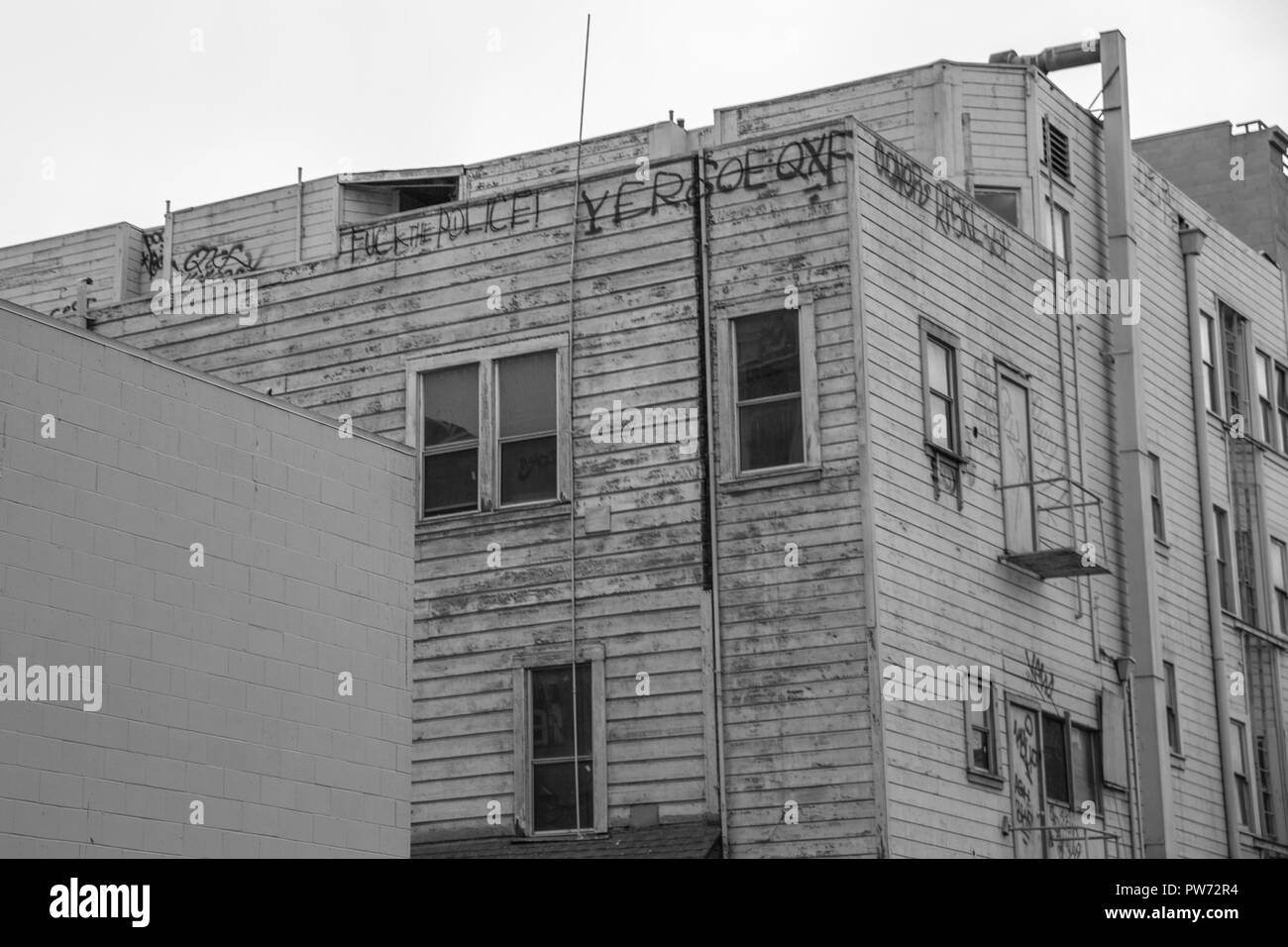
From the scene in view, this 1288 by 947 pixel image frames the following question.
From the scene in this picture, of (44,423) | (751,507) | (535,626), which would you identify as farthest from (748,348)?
(44,423)

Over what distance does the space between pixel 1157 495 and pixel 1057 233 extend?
4.02 metres

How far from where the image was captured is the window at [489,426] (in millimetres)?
20562

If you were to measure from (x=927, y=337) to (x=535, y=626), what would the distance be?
527cm

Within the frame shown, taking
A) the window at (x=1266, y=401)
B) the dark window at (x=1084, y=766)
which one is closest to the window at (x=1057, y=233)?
the dark window at (x=1084, y=766)

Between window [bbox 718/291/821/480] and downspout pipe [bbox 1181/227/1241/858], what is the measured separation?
32.6 ft

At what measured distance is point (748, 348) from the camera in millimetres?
19734

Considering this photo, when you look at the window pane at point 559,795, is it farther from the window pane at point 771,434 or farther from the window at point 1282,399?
the window at point 1282,399

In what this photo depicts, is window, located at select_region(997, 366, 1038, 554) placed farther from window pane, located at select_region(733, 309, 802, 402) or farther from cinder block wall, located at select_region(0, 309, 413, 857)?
cinder block wall, located at select_region(0, 309, 413, 857)

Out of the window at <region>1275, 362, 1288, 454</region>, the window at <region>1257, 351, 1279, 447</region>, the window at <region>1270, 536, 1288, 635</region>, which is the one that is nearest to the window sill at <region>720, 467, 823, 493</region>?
the window at <region>1270, 536, 1288, 635</region>

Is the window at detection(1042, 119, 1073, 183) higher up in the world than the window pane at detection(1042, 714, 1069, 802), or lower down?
higher up

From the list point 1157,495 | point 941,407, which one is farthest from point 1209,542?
point 941,407

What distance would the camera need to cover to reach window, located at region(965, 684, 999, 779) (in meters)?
19.7

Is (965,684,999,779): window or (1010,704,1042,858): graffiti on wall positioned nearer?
(965,684,999,779): window
